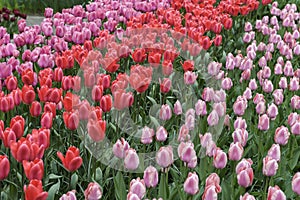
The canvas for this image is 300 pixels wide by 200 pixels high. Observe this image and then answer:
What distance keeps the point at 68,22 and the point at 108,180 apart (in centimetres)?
296

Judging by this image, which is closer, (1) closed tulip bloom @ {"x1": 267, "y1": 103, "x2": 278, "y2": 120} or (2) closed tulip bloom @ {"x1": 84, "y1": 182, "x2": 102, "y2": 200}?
(2) closed tulip bloom @ {"x1": 84, "y1": 182, "x2": 102, "y2": 200}

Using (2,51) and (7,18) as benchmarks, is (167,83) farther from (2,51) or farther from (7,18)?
(7,18)

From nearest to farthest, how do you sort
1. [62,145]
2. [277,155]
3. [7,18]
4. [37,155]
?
[37,155]
[277,155]
[62,145]
[7,18]

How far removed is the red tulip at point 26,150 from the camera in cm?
233

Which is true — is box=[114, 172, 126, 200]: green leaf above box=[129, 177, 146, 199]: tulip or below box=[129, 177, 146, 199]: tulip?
below

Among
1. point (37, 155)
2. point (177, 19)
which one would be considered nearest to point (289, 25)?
point (177, 19)

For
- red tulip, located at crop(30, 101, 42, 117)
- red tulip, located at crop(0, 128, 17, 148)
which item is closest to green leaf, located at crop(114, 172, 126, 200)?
red tulip, located at crop(0, 128, 17, 148)

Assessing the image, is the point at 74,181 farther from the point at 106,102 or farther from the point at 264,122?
the point at 264,122

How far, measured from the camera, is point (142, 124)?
3.54 metres

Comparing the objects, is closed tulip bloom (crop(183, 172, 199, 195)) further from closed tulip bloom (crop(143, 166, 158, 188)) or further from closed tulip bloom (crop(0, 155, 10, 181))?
closed tulip bloom (crop(0, 155, 10, 181))

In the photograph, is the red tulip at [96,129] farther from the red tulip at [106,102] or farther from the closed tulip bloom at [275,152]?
the closed tulip bloom at [275,152]

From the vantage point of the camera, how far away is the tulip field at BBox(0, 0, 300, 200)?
2.44 metres

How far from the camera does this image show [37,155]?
238 cm

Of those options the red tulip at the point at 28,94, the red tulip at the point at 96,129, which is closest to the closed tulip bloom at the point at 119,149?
the red tulip at the point at 96,129
